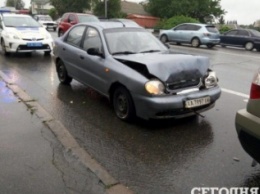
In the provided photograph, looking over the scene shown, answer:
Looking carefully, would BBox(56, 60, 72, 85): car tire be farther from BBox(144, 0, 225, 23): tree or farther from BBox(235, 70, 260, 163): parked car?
BBox(144, 0, 225, 23): tree

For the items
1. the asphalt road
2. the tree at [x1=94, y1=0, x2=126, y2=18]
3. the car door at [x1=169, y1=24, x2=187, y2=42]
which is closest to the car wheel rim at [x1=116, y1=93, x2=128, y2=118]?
the asphalt road

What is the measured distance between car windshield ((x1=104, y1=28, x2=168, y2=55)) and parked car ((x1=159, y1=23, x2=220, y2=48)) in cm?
1483

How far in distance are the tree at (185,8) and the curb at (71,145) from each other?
48677 mm

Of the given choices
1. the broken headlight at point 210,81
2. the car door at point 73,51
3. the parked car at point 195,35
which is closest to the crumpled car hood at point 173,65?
the broken headlight at point 210,81

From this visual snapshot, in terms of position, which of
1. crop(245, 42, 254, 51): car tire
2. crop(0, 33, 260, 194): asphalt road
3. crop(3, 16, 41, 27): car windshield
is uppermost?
crop(3, 16, 41, 27): car windshield

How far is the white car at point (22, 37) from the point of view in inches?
468

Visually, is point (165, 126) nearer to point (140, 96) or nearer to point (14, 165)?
point (140, 96)

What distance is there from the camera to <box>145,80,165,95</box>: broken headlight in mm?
4820

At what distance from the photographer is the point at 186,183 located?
3.56 meters

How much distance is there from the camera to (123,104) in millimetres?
5398

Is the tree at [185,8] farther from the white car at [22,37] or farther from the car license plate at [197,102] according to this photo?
the car license plate at [197,102]

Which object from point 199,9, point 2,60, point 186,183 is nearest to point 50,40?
point 2,60

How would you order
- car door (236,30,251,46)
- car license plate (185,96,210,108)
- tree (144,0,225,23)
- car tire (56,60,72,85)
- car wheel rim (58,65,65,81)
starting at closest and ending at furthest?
car license plate (185,96,210,108) < car tire (56,60,72,85) < car wheel rim (58,65,65,81) < car door (236,30,251,46) < tree (144,0,225,23)

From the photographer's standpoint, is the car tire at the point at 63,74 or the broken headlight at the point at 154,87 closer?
the broken headlight at the point at 154,87
